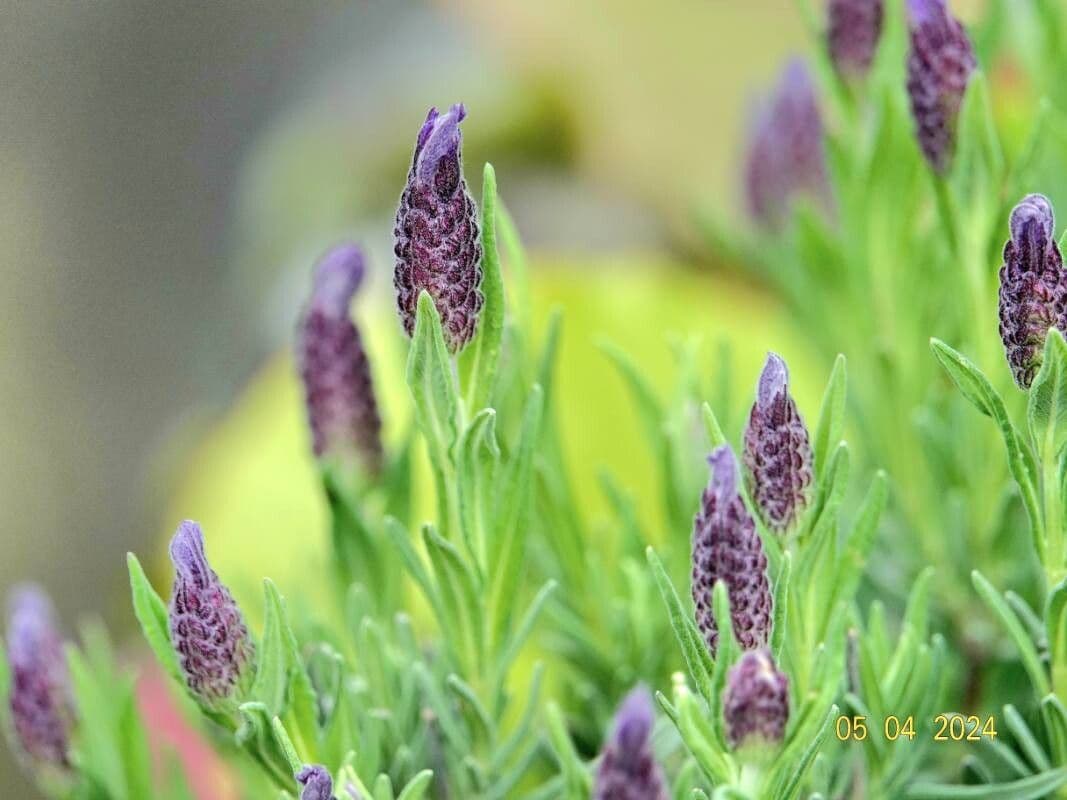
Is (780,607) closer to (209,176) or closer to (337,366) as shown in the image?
(337,366)

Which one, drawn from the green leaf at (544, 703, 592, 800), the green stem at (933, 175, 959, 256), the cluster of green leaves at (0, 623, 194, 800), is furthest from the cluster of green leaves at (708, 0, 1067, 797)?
the cluster of green leaves at (0, 623, 194, 800)

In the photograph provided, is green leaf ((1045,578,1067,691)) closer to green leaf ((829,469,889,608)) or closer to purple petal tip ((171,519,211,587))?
green leaf ((829,469,889,608))

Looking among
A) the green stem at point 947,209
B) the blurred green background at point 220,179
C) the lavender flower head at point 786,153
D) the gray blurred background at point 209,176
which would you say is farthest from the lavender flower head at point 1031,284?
the gray blurred background at point 209,176

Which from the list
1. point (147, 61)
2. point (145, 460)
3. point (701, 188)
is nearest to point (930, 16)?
point (701, 188)

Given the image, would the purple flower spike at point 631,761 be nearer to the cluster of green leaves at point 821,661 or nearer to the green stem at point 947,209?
the cluster of green leaves at point 821,661

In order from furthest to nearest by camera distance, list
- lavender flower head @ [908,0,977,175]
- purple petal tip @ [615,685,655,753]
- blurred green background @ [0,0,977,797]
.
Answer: blurred green background @ [0,0,977,797] < lavender flower head @ [908,0,977,175] < purple petal tip @ [615,685,655,753]

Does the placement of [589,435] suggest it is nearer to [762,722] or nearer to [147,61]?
[762,722]

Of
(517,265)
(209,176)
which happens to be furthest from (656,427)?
(209,176)
